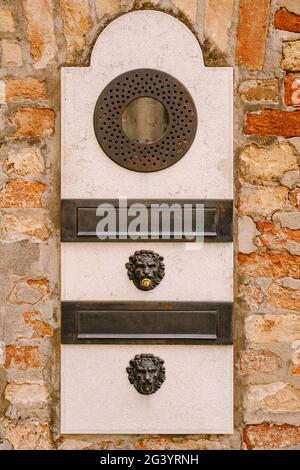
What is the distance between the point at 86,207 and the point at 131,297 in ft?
1.35

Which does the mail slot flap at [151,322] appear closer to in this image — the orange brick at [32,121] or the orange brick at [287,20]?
the orange brick at [32,121]

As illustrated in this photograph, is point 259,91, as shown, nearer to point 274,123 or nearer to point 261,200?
point 274,123

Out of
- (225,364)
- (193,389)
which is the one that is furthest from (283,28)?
(193,389)

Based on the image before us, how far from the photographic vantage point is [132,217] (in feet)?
6.41

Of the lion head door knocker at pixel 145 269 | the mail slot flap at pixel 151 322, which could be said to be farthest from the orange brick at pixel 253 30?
the mail slot flap at pixel 151 322

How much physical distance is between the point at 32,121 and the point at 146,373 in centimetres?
112

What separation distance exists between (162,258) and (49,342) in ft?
1.92

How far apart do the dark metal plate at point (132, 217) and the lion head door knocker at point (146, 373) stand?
0.49 meters

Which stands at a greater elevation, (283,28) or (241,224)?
(283,28)

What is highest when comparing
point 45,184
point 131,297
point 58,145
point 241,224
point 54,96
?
point 54,96

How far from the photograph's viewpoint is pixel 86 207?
6.40ft

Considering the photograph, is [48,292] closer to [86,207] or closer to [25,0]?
[86,207]

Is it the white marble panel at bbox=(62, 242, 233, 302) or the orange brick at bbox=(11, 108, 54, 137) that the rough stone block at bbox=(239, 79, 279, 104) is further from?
the orange brick at bbox=(11, 108, 54, 137)

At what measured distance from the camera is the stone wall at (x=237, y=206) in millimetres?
1939
